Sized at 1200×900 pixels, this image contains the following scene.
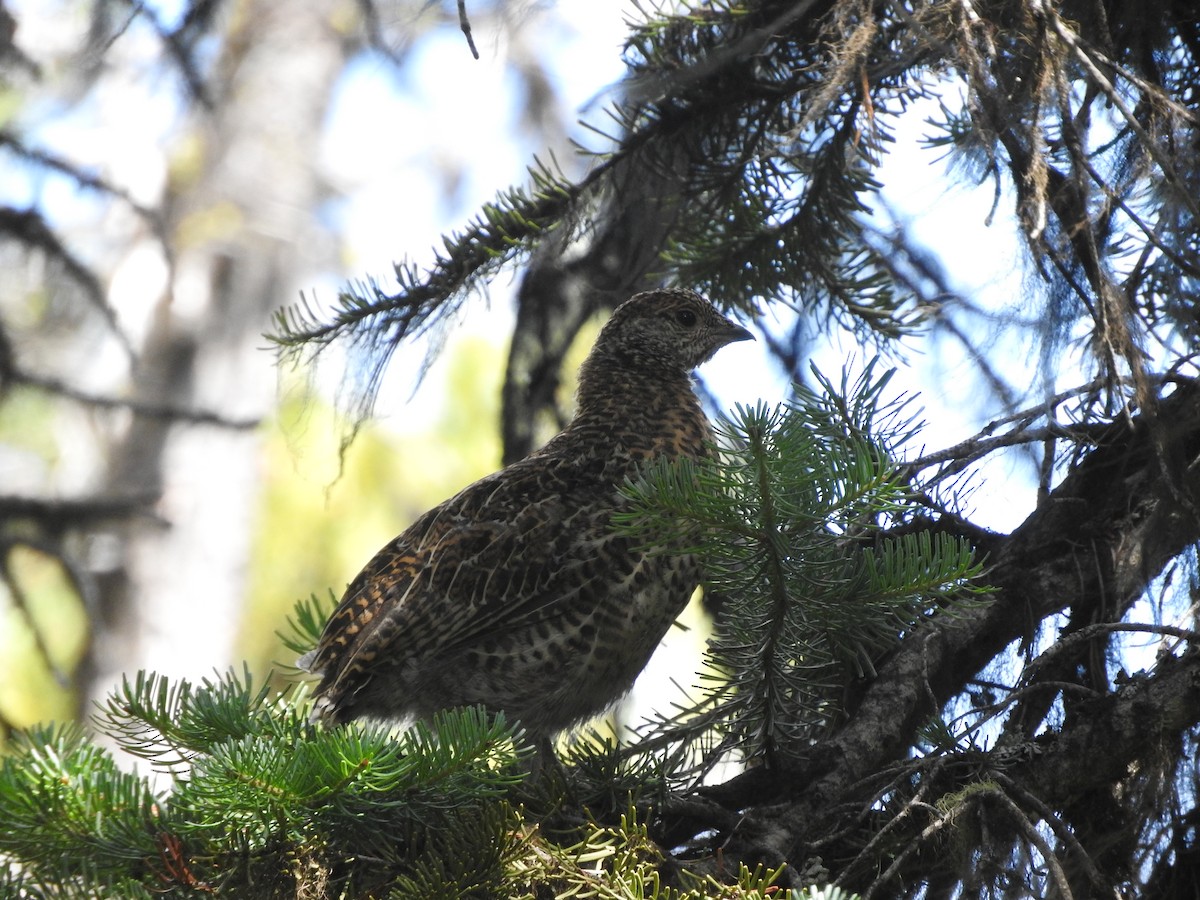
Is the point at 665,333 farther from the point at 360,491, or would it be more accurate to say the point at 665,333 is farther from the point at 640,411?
the point at 360,491

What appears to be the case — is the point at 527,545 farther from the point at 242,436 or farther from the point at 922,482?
the point at 242,436

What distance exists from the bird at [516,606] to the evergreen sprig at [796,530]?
78 cm

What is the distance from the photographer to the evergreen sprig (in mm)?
2174

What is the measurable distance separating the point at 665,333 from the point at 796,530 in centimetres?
225

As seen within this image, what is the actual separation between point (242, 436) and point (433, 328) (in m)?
6.69

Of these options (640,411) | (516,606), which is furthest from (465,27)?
(640,411)

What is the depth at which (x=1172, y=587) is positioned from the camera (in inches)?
114

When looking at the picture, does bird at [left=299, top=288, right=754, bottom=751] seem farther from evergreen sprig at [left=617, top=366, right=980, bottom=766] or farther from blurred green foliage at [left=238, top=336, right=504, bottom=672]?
blurred green foliage at [left=238, top=336, right=504, bottom=672]

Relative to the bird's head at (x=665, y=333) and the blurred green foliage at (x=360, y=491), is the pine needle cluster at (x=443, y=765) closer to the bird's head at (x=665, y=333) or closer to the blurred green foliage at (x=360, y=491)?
the bird's head at (x=665, y=333)

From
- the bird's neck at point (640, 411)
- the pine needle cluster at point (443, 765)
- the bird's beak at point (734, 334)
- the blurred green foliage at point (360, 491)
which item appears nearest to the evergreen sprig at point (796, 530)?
the pine needle cluster at point (443, 765)

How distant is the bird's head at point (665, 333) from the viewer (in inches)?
170

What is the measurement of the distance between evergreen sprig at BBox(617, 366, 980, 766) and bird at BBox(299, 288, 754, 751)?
781mm

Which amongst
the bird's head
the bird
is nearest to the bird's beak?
the bird's head

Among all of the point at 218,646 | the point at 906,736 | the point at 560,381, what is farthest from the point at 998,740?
the point at 218,646
